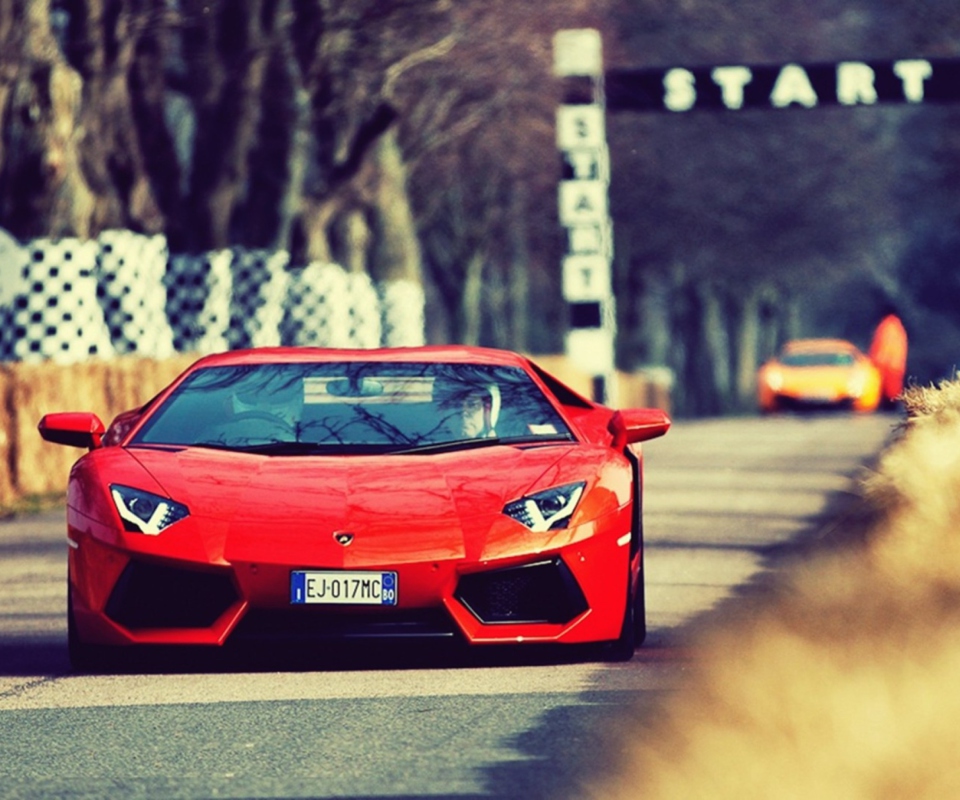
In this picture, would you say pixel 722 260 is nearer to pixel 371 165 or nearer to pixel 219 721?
pixel 371 165

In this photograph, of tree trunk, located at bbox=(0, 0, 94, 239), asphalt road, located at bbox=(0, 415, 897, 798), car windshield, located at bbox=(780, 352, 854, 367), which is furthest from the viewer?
car windshield, located at bbox=(780, 352, 854, 367)

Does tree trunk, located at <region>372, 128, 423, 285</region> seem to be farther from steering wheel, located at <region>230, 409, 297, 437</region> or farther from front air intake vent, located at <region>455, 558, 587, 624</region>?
front air intake vent, located at <region>455, 558, 587, 624</region>

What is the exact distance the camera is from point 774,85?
122 ft

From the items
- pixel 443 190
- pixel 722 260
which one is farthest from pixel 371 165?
pixel 722 260

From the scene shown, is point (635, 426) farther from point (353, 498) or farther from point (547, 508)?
point (353, 498)

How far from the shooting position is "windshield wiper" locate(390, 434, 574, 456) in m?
10.3

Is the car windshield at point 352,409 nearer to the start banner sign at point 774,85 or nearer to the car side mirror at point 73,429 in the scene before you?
the car side mirror at point 73,429

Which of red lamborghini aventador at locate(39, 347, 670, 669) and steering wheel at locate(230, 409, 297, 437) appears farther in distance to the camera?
steering wheel at locate(230, 409, 297, 437)

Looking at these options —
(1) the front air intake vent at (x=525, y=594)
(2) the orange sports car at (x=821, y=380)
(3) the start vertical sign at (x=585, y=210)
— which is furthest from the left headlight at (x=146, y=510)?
(2) the orange sports car at (x=821, y=380)

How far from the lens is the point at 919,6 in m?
49.6

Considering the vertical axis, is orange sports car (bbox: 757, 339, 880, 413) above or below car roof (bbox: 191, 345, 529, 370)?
below

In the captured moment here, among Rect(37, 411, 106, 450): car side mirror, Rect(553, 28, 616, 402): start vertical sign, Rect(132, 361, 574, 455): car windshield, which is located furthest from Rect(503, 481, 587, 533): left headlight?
Rect(553, 28, 616, 402): start vertical sign

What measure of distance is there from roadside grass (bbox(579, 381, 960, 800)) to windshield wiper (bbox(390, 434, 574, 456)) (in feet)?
3.29

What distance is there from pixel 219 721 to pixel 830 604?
2715 mm
